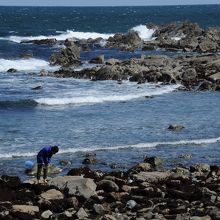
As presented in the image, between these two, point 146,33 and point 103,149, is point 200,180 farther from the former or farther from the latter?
point 146,33

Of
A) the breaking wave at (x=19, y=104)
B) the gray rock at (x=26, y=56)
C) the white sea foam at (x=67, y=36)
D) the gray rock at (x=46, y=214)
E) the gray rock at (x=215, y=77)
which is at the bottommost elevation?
the white sea foam at (x=67, y=36)

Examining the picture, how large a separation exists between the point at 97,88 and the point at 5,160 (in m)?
22.6

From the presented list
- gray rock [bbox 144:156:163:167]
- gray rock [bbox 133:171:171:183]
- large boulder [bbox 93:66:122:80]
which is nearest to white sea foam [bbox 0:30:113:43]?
large boulder [bbox 93:66:122:80]

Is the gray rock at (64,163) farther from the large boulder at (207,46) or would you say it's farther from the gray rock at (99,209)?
the large boulder at (207,46)

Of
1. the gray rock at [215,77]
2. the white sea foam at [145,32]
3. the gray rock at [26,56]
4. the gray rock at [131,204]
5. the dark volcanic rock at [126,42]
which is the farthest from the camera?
the white sea foam at [145,32]

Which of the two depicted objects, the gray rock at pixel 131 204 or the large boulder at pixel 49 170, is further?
the large boulder at pixel 49 170

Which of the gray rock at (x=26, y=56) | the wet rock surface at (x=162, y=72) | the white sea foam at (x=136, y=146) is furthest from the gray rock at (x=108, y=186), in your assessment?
the gray rock at (x=26, y=56)

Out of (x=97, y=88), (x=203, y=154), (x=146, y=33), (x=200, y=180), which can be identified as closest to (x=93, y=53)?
(x=97, y=88)

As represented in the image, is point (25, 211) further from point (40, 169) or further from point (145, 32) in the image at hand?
point (145, 32)

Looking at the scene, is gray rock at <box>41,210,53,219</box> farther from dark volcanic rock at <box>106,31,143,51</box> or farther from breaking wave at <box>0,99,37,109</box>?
dark volcanic rock at <box>106,31,143,51</box>

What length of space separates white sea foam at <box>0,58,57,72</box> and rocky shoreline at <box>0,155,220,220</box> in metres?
38.0

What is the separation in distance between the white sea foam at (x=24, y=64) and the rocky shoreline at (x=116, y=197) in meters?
38.0

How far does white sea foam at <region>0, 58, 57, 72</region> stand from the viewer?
60.4 meters

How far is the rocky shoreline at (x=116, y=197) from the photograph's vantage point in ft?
58.2
